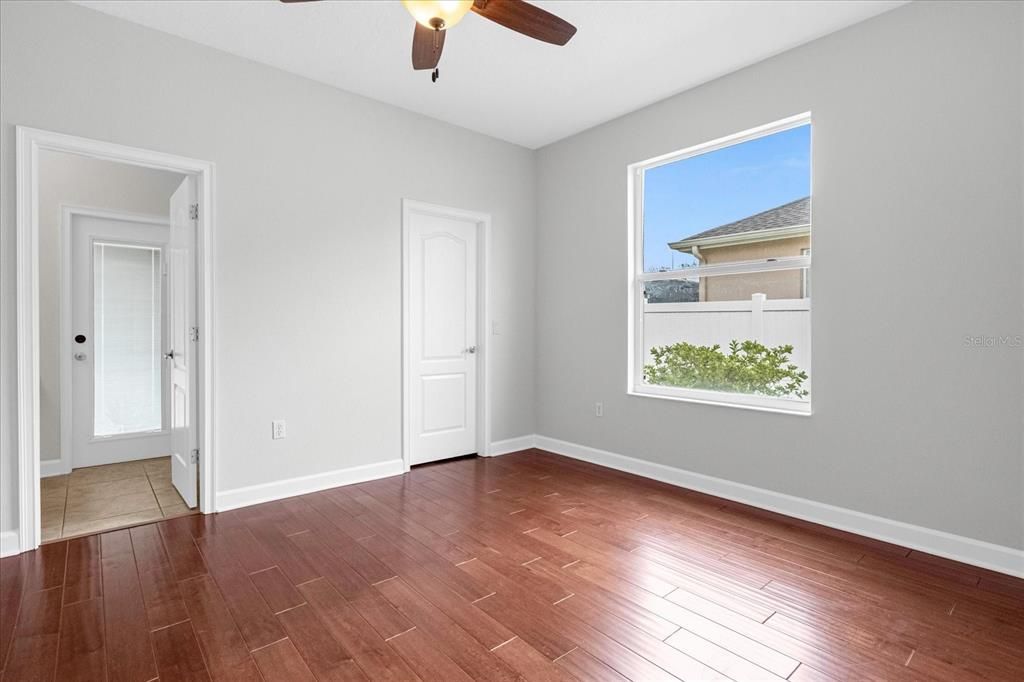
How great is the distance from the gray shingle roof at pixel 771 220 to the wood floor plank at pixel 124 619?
3890 mm

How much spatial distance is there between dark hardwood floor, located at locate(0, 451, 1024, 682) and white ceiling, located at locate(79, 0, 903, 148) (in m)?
2.90

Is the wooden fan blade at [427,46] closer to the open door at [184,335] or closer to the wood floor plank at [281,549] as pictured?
the open door at [184,335]

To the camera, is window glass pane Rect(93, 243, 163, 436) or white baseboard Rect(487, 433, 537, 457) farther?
white baseboard Rect(487, 433, 537, 457)

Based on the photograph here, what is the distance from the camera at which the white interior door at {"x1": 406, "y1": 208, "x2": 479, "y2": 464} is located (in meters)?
4.38

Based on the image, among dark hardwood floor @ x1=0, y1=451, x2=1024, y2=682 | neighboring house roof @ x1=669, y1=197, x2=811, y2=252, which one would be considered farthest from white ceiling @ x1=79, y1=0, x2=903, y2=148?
dark hardwood floor @ x1=0, y1=451, x2=1024, y2=682

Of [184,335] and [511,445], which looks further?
[511,445]

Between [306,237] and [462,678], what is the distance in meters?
2.96

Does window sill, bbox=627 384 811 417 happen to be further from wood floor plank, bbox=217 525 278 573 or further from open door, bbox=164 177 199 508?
open door, bbox=164 177 199 508

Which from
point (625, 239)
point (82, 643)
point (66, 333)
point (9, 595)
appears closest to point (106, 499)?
point (9, 595)

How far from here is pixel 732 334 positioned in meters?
3.71

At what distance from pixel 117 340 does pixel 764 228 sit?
5.27 meters

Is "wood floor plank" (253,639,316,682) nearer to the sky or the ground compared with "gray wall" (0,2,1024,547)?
nearer to the ground

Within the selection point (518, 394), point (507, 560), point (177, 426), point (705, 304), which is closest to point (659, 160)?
point (705, 304)

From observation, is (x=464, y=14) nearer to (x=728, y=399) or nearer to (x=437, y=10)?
(x=437, y=10)
